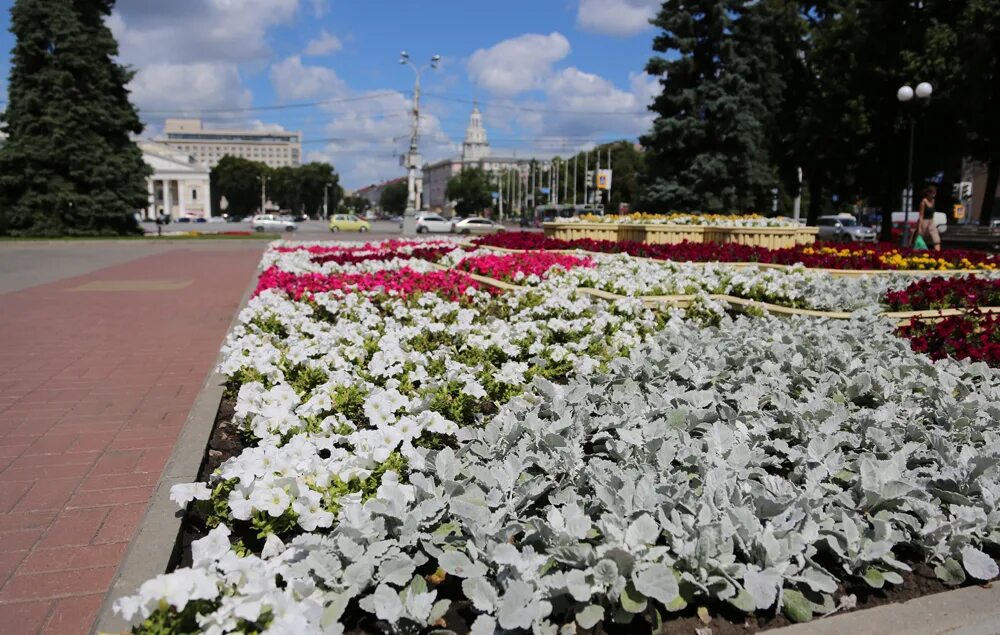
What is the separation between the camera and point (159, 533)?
269 centimetres

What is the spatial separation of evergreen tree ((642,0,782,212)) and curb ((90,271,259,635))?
Answer: 2737 cm

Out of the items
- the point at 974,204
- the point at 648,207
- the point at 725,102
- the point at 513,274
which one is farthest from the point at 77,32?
the point at 974,204

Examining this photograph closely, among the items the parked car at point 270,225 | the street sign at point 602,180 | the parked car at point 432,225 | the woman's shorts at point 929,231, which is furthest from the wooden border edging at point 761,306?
the parked car at point 270,225

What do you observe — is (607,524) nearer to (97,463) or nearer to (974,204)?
(97,463)

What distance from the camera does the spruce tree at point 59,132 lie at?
30.2 meters

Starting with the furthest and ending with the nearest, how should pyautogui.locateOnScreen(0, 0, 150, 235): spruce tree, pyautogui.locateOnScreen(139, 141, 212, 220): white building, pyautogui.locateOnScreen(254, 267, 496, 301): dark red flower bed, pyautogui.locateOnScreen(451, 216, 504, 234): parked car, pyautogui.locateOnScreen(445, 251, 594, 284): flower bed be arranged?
pyautogui.locateOnScreen(139, 141, 212, 220): white building < pyautogui.locateOnScreen(451, 216, 504, 234): parked car < pyautogui.locateOnScreen(0, 0, 150, 235): spruce tree < pyautogui.locateOnScreen(445, 251, 594, 284): flower bed < pyautogui.locateOnScreen(254, 267, 496, 301): dark red flower bed

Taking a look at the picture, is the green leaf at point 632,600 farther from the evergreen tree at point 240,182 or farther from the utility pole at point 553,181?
the evergreen tree at point 240,182

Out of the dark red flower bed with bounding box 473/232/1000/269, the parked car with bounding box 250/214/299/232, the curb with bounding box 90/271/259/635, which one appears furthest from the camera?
the parked car with bounding box 250/214/299/232

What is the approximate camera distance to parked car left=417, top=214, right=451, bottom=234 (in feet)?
152

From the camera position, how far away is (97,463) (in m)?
3.68

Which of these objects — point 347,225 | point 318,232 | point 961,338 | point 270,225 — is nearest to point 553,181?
point 347,225

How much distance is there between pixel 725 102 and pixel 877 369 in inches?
1033

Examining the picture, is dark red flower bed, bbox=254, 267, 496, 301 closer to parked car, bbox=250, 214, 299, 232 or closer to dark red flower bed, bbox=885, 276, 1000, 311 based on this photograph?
dark red flower bed, bbox=885, 276, 1000, 311

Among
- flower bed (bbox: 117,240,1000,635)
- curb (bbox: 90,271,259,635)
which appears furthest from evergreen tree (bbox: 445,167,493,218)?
curb (bbox: 90,271,259,635)
